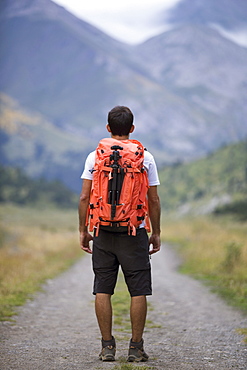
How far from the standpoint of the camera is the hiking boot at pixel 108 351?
524cm

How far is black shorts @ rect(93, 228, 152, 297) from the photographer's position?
5.33 meters

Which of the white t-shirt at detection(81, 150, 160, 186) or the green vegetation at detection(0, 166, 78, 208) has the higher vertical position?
the green vegetation at detection(0, 166, 78, 208)

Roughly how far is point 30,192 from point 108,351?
Result: 98.9 meters

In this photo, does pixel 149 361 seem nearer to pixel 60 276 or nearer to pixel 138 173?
pixel 138 173

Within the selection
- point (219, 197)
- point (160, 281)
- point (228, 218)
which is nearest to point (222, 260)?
point (160, 281)

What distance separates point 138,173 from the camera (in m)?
5.19

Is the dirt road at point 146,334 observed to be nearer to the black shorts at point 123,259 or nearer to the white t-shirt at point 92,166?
the black shorts at point 123,259

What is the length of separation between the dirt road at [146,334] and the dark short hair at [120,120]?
201 centimetres

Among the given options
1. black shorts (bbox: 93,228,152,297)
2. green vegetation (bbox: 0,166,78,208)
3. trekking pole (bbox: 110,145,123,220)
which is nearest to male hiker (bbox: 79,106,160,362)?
black shorts (bbox: 93,228,152,297)

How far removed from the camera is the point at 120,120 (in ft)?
17.8

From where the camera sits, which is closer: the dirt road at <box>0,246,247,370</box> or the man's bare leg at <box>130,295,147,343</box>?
the dirt road at <box>0,246,247,370</box>

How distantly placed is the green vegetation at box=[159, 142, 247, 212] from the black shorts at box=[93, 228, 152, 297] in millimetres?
56326

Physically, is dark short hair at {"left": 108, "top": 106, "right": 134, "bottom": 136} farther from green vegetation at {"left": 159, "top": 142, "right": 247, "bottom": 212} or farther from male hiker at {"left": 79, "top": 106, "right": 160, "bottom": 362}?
green vegetation at {"left": 159, "top": 142, "right": 247, "bottom": 212}

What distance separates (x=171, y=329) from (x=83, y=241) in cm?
236
